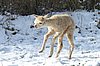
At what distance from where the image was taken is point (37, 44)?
428 inches

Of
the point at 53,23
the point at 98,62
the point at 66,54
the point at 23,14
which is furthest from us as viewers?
the point at 23,14

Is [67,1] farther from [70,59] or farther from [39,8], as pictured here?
[70,59]

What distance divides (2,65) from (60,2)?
6641 mm

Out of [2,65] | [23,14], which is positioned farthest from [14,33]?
[2,65]

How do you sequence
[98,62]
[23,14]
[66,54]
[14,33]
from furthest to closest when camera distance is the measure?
[23,14] < [14,33] < [66,54] < [98,62]

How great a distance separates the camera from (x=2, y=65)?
809 centimetres

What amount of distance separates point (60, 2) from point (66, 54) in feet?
17.3

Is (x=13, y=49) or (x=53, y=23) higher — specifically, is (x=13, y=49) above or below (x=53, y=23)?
below

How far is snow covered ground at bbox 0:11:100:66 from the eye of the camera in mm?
8438

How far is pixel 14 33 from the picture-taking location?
11883 millimetres

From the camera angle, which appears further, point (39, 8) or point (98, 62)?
point (39, 8)

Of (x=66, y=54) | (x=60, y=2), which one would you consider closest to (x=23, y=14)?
(x=60, y=2)

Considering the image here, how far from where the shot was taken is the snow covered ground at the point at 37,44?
27.7ft

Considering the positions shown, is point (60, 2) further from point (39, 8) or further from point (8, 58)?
point (8, 58)
